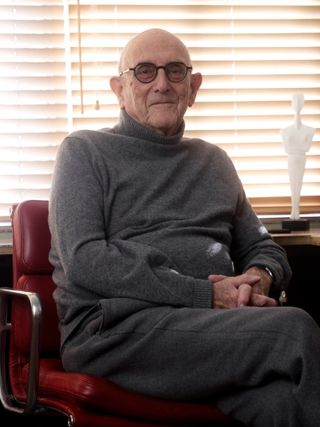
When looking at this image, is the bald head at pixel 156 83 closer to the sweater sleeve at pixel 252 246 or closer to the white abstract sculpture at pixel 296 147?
the sweater sleeve at pixel 252 246

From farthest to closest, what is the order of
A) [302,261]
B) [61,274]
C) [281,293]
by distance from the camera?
[302,261], [281,293], [61,274]

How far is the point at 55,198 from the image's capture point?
6.98 feet

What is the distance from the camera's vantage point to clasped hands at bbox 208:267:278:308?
2.01m

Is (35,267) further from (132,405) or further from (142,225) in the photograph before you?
(132,405)

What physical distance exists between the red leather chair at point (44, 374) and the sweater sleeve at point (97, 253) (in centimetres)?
13

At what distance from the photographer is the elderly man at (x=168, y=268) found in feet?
5.78

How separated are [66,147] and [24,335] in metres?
0.54

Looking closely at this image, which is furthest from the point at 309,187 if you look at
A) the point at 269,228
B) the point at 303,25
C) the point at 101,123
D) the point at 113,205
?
the point at 113,205

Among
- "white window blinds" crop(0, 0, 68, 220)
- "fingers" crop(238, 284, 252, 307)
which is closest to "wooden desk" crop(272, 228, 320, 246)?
"fingers" crop(238, 284, 252, 307)

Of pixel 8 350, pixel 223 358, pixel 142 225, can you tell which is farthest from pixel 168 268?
pixel 8 350

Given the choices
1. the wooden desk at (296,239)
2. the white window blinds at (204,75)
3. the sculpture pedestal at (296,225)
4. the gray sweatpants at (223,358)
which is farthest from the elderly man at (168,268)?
the white window blinds at (204,75)

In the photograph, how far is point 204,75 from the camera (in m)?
3.09

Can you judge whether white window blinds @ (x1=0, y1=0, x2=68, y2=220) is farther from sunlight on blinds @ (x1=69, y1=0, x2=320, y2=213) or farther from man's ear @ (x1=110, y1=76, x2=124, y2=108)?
man's ear @ (x1=110, y1=76, x2=124, y2=108)

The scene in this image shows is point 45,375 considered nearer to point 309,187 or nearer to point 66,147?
point 66,147
